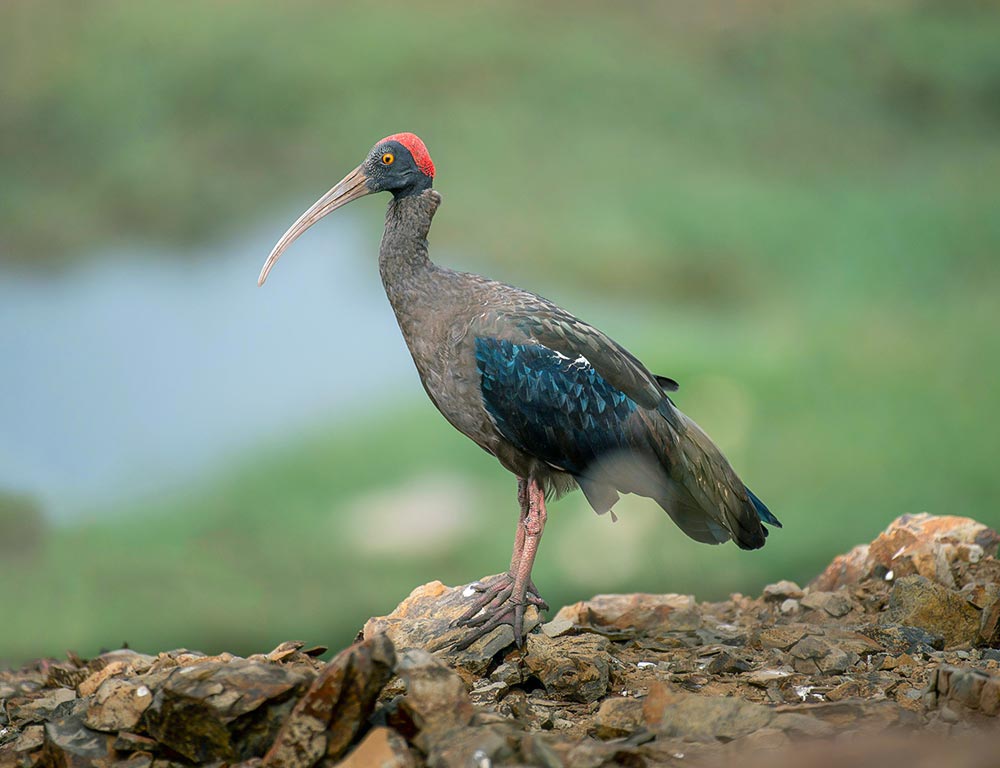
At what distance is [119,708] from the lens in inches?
198

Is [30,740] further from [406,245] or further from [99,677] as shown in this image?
[406,245]

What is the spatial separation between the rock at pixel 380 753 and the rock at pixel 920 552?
4.00 meters

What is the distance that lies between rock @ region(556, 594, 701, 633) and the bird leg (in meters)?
0.48

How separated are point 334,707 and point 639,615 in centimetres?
291

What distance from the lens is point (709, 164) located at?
12266 millimetres

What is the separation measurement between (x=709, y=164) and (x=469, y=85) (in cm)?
267

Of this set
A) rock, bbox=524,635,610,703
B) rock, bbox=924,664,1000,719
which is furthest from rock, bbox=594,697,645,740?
rock, bbox=924,664,1000,719

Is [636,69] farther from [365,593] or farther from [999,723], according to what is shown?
[999,723]

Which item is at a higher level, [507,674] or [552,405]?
[552,405]

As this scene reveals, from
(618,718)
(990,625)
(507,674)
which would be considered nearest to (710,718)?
(618,718)

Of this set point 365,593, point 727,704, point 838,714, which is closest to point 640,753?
point 727,704

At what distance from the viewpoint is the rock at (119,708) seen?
5.01 meters

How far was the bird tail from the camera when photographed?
255 inches

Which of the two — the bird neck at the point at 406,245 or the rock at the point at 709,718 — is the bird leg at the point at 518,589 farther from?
the rock at the point at 709,718
